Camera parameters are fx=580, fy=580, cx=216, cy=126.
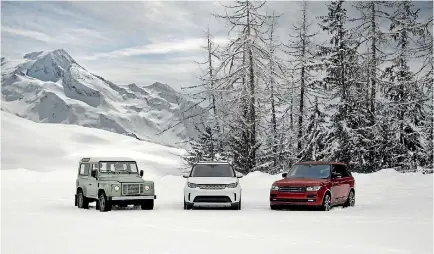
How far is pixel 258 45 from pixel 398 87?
10.8 m

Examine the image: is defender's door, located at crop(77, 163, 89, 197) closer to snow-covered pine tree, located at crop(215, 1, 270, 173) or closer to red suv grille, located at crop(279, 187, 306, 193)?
red suv grille, located at crop(279, 187, 306, 193)

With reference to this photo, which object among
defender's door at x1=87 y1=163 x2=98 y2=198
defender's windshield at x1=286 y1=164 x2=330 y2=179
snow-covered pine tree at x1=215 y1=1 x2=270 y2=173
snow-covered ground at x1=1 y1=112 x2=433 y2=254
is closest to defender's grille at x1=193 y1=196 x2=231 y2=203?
snow-covered ground at x1=1 y1=112 x2=433 y2=254

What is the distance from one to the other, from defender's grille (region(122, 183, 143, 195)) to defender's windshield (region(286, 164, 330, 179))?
18.3 ft

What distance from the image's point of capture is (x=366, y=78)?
45.5m

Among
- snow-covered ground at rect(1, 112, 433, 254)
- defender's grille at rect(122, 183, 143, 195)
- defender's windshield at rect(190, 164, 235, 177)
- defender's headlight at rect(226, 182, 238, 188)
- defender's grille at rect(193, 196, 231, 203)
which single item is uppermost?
defender's windshield at rect(190, 164, 235, 177)

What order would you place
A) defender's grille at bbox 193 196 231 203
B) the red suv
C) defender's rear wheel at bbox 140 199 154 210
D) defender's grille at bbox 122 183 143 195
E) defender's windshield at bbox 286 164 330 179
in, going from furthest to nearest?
1. defender's windshield at bbox 286 164 330 179
2. defender's rear wheel at bbox 140 199 154 210
3. defender's grille at bbox 193 196 231 203
4. defender's grille at bbox 122 183 143 195
5. the red suv

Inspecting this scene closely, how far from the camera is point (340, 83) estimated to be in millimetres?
45719

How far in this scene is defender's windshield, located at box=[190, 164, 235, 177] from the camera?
2197 centimetres

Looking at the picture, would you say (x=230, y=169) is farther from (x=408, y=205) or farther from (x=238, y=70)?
(x=238, y=70)

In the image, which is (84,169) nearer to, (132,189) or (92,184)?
(92,184)

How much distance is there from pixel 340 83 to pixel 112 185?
29.3m

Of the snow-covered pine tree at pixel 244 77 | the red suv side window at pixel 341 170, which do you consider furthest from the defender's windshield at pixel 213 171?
the snow-covered pine tree at pixel 244 77

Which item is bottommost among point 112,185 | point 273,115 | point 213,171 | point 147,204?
point 147,204

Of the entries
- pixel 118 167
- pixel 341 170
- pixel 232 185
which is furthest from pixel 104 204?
pixel 341 170
